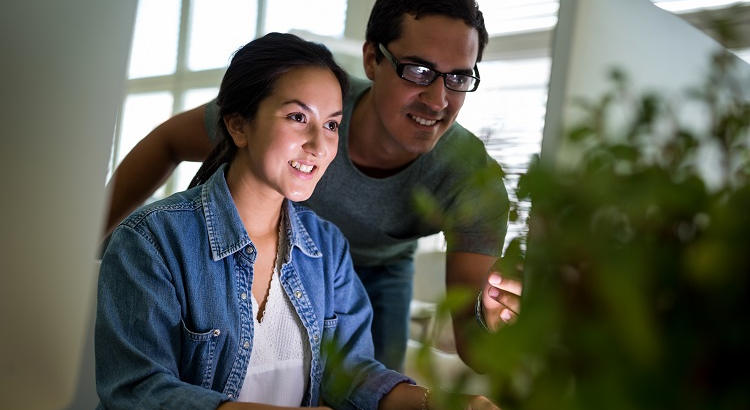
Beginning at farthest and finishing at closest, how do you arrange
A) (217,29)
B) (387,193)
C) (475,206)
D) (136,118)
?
1. (217,29)
2. (136,118)
3. (387,193)
4. (475,206)

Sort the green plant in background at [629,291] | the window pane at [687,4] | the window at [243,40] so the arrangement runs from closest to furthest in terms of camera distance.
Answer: the green plant in background at [629,291] → the window pane at [687,4] → the window at [243,40]

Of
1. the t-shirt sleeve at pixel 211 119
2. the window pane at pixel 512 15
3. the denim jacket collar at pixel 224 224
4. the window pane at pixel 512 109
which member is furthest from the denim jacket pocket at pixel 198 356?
the window pane at pixel 512 15

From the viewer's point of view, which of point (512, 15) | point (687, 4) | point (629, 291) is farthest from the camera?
point (512, 15)

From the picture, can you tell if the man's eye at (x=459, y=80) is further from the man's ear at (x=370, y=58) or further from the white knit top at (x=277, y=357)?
the white knit top at (x=277, y=357)

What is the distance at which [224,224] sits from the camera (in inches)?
44.9

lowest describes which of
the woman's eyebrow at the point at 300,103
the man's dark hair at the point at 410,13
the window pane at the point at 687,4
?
the woman's eyebrow at the point at 300,103

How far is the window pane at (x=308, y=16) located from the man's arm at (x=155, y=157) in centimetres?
129

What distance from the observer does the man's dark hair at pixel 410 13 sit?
1443mm

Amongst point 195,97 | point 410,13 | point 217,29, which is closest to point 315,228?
point 410,13

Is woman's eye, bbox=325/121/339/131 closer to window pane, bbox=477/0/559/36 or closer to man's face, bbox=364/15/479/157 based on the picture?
man's face, bbox=364/15/479/157

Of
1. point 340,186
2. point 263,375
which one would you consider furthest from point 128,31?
point 340,186

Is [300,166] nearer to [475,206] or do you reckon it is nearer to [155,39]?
[475,206]

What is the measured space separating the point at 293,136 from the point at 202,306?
0.31 metres

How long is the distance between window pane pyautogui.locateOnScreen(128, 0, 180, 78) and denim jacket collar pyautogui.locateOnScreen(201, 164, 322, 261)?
114 cm
